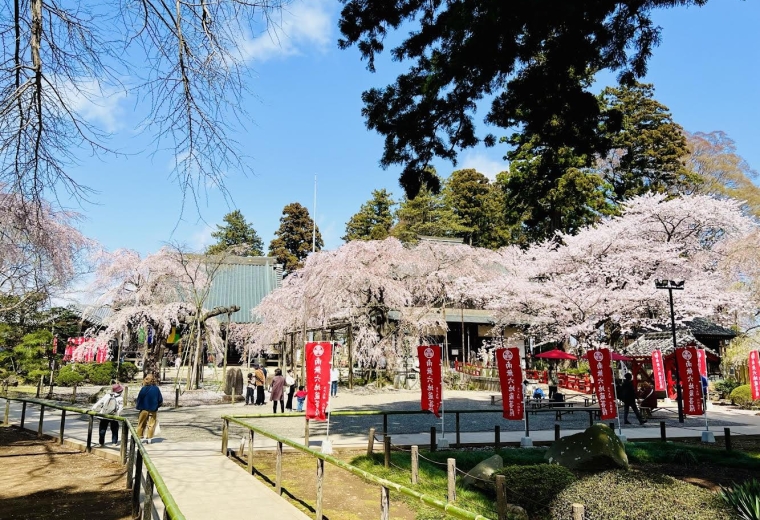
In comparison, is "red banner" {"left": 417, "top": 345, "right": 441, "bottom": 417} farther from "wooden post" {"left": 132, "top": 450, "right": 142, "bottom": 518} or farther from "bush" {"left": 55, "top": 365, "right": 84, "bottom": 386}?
"bush" {"left": 55, "top": 365, "right": 84, "bottom": 386}

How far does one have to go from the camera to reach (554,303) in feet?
83.3

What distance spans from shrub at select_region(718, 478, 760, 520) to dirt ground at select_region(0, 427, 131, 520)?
694 centimetres

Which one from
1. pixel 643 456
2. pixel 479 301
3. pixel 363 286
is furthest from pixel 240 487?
pixel 479 301

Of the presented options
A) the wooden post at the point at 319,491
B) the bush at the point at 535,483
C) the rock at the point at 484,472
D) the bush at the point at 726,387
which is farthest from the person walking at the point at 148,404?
the bush at the point at 726,387

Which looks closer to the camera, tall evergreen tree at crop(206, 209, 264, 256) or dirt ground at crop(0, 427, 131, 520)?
dirt ground at crop(0, 427, 131, 520)

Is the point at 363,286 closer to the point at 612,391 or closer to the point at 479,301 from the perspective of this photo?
the point at 479,301

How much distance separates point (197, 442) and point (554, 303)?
19.1m

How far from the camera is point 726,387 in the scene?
2339 centimetres

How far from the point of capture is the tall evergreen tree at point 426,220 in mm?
46875

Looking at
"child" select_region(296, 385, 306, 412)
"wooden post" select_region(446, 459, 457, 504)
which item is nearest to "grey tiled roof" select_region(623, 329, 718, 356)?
"child" select_region(296, 385, 306, 412)

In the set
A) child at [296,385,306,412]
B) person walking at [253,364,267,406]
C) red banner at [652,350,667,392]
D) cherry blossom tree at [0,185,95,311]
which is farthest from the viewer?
red banner at [652,350,667,392]

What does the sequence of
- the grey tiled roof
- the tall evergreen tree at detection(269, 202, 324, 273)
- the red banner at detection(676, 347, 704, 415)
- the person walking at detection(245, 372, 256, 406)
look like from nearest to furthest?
the red banner at detection(676, 347, 704, 415) < the person walking at detection(245, 372, 256, 406) < the grey tiled roof < the tall evergreen tree at detection(269, 202, 324, 273)

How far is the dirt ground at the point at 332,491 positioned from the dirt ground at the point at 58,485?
2.19 m

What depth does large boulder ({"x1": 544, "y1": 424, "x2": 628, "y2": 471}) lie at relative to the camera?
8086mm
